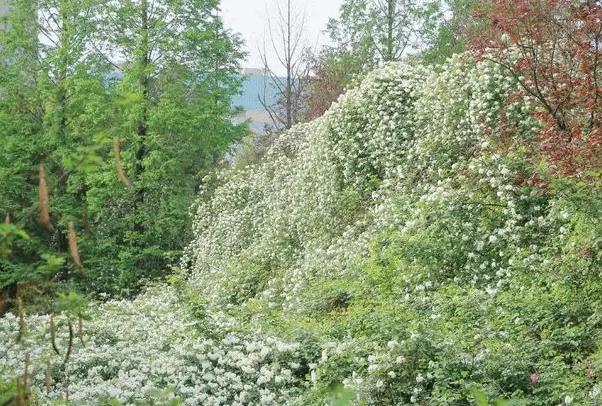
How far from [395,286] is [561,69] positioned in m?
2.90

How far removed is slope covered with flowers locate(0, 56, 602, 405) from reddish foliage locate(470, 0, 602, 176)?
0.38 meters

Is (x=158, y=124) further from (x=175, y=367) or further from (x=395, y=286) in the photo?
(x=175, y=367)

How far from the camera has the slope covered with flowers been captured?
6.91 meters

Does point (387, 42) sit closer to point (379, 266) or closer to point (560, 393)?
point (379, 266)

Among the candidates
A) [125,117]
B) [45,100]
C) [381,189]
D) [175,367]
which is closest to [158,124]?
[125,117]

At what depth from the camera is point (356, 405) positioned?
6691 mm

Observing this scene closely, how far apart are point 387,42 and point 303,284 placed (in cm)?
1703

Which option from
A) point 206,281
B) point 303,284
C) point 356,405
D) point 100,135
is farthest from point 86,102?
point 100,135

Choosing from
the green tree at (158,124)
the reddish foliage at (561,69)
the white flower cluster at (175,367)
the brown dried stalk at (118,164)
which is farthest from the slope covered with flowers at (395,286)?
the green tree at (158,124)

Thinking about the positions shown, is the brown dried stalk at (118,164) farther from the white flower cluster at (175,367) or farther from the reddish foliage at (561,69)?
the reddish foliage at (561,69)

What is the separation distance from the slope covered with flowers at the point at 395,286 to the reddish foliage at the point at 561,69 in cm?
38

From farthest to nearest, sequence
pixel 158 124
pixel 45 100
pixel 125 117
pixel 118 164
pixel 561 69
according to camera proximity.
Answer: pixel 45 100
pixel 158 124
pixel 125 117
pixel 561 69
pixel 118 164

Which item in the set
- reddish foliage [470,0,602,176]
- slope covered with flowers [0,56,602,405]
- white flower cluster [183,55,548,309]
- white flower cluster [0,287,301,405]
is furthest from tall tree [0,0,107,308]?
reddish foliage [470,0,602,176]

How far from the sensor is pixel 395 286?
382 inches
